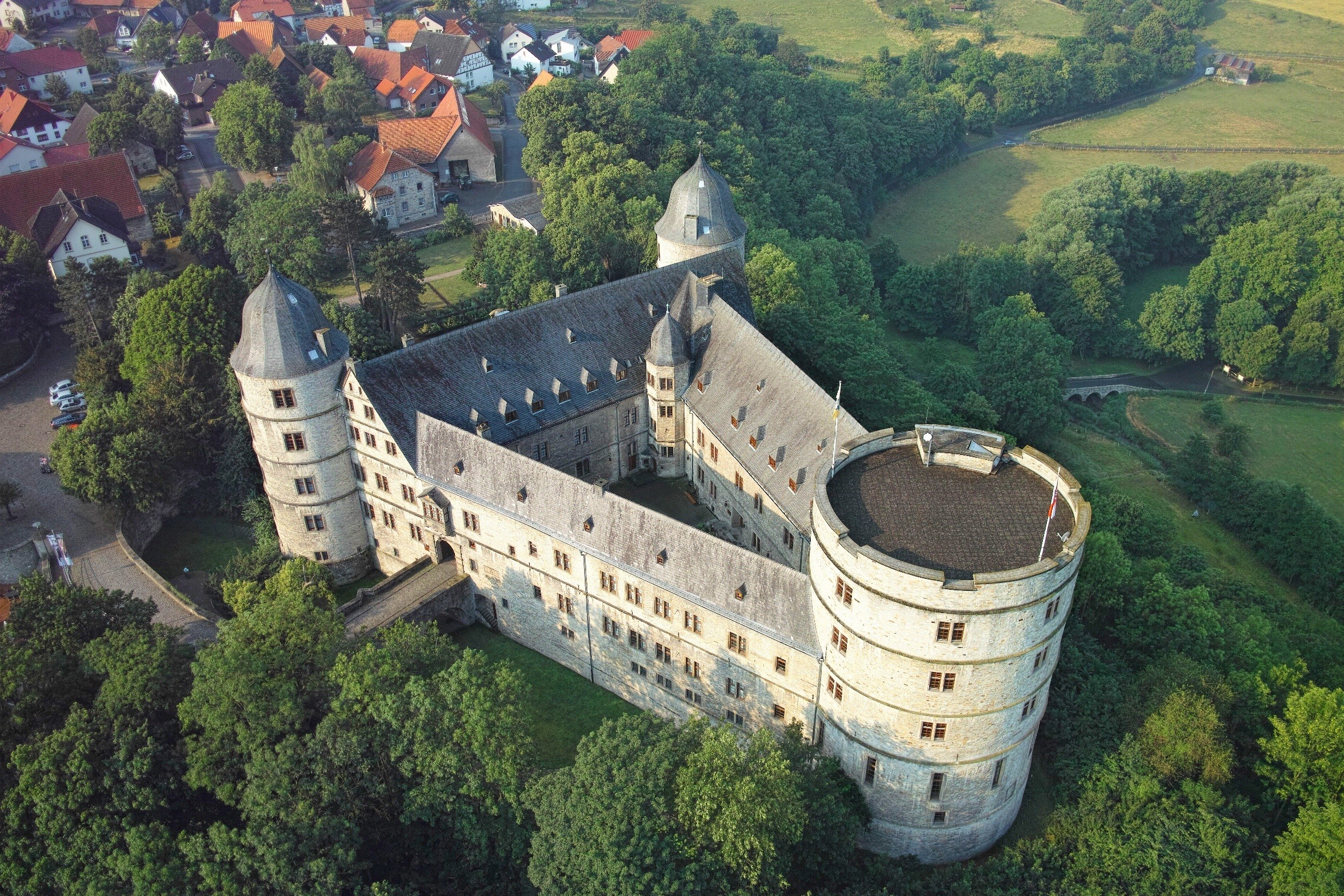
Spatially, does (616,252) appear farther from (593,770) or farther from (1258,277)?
(1258,277)

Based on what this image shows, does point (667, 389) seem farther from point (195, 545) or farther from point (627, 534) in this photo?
point (195, 545)

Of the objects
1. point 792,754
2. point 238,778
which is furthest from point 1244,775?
point 238,778

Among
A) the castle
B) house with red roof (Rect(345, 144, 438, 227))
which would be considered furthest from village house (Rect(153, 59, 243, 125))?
the castle

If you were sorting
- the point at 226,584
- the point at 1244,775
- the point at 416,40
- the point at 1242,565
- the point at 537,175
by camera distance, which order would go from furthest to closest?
the point at 416,40
the point at 537,175
the point at 1242,565
the point at 226,584
the point at 1244,775

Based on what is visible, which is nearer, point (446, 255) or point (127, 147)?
point (446, 255)

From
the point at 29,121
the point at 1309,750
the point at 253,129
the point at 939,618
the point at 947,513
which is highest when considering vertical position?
the point at 947,513

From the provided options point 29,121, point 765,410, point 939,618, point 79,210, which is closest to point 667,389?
point 765,410

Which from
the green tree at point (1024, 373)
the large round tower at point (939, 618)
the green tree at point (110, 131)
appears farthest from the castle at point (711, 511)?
the green tree at point (110, 131)
